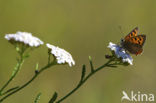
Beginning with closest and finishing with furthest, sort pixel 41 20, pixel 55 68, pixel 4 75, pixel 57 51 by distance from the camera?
pixel 57 51 < pixel 4 75 < pixel 55 68 < pixel 41 20

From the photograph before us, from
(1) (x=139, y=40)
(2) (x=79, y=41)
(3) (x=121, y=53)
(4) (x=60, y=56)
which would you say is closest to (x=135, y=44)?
(1) (x=139, y=40)

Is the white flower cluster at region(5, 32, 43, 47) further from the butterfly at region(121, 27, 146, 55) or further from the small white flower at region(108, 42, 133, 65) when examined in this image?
the butterfly at region(121, 27, 146, 55)

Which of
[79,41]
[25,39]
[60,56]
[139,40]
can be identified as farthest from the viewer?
[79,41]

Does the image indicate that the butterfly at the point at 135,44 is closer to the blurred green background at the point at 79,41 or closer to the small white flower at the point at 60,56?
the small white flower at the point at 60,56

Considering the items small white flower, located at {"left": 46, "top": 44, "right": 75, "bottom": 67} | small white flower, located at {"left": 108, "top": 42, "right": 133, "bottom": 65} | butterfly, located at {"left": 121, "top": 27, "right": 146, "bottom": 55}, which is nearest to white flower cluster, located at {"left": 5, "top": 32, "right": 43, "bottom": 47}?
small white flower, located at {"left": 46, "top": 44, "right": 75, "bottom": 67}

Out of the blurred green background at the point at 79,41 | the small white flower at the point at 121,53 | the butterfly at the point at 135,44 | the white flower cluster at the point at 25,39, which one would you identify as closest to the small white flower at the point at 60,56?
the white flower cluster at the point at 25,39

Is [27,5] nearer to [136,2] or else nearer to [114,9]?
[114,9]

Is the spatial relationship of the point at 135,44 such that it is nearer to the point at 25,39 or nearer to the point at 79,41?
the point at 25,39

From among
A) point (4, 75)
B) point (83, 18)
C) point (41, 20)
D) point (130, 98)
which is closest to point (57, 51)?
point (4, 75)
